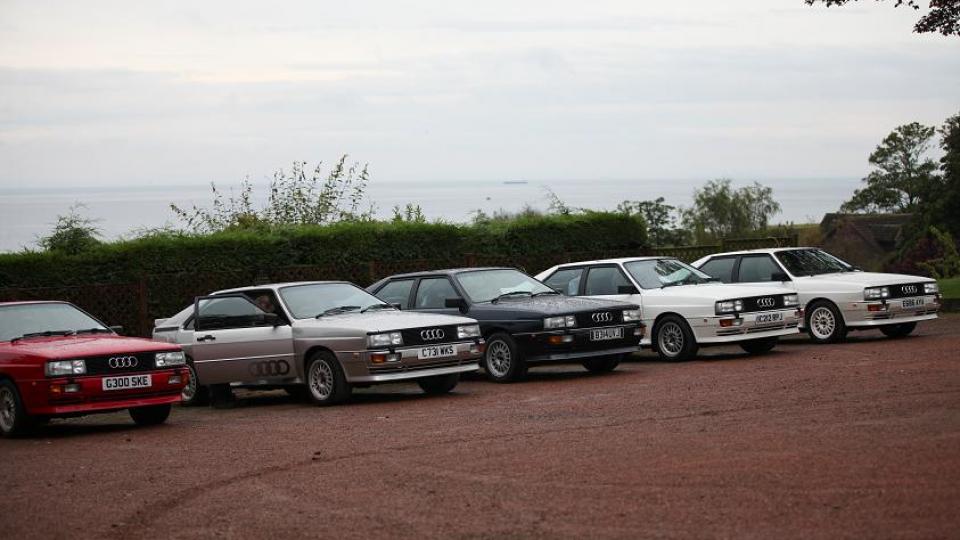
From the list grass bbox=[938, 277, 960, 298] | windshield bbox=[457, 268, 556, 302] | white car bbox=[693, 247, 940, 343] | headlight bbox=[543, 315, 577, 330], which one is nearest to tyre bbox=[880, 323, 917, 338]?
white car bbox=[693, 247, 940, 343]

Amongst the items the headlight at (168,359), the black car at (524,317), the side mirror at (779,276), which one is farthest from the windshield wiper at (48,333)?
the side mirror at (779,276)

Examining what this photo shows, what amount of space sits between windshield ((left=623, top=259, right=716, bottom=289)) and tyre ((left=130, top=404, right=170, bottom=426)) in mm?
8017

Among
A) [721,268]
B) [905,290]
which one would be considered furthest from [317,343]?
[905,290]

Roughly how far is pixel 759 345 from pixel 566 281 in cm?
318

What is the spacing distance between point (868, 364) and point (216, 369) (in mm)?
8217

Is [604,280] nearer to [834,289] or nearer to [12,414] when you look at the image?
[834,289]

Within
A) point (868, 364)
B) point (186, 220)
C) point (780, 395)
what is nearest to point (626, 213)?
point (186, 220)

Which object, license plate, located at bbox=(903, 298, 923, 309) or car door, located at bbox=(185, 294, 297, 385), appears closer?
car door, located at bbox=(185, 294, 297, 385)

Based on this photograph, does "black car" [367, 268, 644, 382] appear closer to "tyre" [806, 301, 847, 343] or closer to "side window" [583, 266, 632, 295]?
"side window" [583, 266, 632, 295]

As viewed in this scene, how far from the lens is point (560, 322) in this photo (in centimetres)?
1733

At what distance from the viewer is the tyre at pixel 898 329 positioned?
21125 millimetres

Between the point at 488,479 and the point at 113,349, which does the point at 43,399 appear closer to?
the point at 113,349

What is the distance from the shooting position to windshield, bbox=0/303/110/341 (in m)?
15.0

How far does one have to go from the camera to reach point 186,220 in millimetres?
28984
